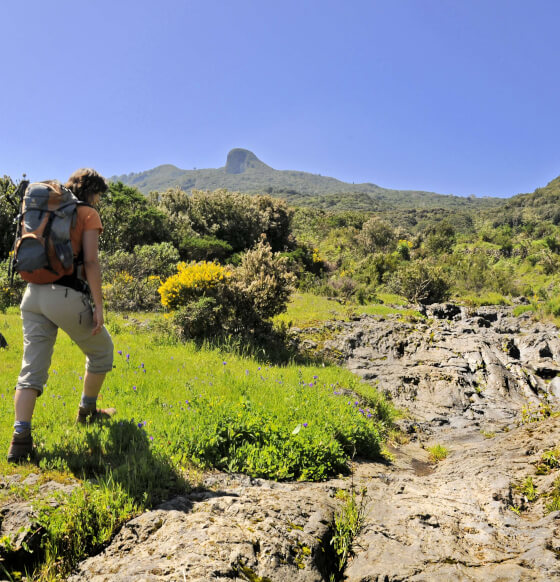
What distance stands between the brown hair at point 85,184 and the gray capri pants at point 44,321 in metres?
0.87

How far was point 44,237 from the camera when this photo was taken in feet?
9.77

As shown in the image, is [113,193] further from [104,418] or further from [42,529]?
[42,529]

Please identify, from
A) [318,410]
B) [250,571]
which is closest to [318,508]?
[250,571]

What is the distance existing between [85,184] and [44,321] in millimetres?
1230

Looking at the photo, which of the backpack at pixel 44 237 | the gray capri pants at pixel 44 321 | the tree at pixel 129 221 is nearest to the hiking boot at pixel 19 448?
the gray capri pants at pixel 44 321

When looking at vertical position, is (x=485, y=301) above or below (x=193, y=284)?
above

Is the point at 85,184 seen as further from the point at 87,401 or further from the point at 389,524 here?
the point at 389,524

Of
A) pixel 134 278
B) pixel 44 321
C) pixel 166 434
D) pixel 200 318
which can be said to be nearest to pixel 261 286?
pixel 200 318

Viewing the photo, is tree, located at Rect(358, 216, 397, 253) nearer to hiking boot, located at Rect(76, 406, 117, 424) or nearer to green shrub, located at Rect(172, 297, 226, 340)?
green shrub, located at Rect(172, 297, 226, 340)

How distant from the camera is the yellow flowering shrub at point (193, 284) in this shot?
802 cm

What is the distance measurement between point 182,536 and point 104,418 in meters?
1.91

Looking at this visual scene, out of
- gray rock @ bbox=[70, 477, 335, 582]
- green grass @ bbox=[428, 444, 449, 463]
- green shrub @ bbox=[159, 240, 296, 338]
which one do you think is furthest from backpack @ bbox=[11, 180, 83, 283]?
green shrub @ bbox=[159, 240, 296, 338]

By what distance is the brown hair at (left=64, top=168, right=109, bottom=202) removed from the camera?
3.35 meters

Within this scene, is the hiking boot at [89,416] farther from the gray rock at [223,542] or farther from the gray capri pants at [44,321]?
the gray rock at [223,542]
